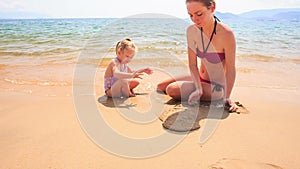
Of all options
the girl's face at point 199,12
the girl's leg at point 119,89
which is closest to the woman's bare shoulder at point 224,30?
the girl's face at point 199,12

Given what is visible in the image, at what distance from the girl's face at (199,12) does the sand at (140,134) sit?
38.0 inches

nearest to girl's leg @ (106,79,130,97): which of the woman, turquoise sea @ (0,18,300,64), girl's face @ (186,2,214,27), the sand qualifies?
the sand

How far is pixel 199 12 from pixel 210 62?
0.65 meters

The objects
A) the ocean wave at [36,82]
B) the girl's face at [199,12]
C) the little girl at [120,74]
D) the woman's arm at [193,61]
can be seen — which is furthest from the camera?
the ocean wave at [36,82]

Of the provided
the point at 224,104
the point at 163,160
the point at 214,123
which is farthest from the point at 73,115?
the point at 224,104

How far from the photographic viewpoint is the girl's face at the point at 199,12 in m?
2.39

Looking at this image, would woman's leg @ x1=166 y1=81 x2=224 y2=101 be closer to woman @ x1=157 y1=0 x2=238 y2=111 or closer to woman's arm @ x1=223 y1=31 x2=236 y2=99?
woman @ x1=157 y1=0 x2=238 y2=111

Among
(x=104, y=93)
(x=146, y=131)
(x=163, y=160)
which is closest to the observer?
(x=163, y=160)

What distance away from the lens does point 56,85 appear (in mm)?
3852

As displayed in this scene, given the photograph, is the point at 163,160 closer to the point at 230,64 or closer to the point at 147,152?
the point at 147,152

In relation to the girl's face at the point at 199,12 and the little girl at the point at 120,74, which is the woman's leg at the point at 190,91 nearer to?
the little girl at the point at 120,74

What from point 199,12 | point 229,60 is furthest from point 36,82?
point 229,60

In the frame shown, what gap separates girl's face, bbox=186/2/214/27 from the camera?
2.39m

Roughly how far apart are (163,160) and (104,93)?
190cm
